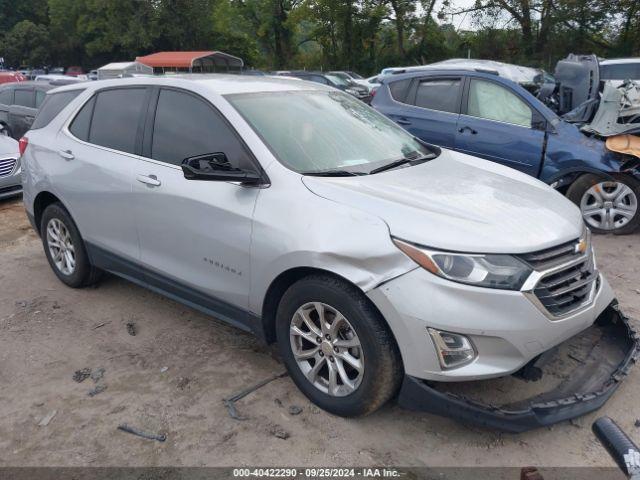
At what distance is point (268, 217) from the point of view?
296 centimetres

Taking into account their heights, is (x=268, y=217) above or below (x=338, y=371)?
above

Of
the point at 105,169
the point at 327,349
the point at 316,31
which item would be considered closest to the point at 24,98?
the point at 105,169

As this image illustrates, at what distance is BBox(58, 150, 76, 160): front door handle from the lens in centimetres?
427

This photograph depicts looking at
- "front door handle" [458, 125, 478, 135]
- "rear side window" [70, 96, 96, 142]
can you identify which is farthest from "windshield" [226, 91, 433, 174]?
"front door handle" [458, 125, 478, 135]

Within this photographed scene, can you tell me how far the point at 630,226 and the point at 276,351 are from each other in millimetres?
4231

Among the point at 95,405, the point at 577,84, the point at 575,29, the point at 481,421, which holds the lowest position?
the point at 95,405

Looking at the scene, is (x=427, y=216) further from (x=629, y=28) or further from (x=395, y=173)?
(x=629, y=28)

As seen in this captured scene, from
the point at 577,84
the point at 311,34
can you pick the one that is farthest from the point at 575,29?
the point at 577,84

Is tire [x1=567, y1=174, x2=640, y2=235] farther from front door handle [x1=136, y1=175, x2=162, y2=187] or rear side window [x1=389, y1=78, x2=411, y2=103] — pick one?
front door handle [x1=136, y1=175, x2=162, y2=187]

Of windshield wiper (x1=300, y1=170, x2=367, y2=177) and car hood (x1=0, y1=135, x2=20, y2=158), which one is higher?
windshield wiper (x1=300, y1=170, x2=367, y2=177)

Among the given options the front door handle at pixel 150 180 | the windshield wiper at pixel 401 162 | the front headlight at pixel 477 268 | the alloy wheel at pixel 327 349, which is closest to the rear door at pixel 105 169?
the front door handle at pixel 150 180

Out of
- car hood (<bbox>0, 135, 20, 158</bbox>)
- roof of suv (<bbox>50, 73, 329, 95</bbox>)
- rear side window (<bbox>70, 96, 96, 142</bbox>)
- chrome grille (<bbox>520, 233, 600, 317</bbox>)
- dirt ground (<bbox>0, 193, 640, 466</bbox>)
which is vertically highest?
roof of suv (<bbox>50, 73, 329, 95</bbox>)

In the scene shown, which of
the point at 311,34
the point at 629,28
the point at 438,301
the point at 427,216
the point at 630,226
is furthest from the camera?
the point at 311,34

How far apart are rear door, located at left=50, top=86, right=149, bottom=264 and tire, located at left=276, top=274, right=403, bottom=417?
4.75ft
